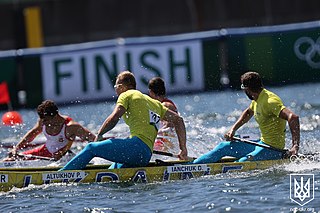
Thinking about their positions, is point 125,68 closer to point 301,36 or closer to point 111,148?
point 301,36

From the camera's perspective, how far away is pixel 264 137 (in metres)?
13.9

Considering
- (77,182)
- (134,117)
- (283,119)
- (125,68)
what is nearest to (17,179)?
(77,182)

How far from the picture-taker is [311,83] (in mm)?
26156

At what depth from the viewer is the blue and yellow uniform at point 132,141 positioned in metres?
13.1

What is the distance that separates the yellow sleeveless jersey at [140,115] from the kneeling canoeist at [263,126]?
3.34 feet

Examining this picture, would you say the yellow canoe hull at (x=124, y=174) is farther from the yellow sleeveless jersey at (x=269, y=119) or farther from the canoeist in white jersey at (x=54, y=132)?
the canoeist in white jersey at (x=54, y=132)

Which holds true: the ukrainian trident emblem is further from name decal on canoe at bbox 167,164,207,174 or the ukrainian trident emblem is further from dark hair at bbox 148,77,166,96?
dark hair at bbox 148,77,166,96

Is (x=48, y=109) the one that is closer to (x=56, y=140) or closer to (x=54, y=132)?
(x=54, y=132)

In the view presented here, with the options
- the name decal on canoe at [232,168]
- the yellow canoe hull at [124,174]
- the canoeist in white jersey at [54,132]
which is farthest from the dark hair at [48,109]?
the name decal on canoe at [232,168]

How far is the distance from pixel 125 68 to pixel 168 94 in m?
1.36

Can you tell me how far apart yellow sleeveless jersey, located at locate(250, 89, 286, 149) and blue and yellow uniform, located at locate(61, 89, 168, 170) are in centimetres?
149

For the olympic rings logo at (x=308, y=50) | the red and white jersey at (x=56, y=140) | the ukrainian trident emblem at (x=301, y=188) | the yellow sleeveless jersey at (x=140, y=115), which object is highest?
the olympic rings logo at (x=308, y=50)

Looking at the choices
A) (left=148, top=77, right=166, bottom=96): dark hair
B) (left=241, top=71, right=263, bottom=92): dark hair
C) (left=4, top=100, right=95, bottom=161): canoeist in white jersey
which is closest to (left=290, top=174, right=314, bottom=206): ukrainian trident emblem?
(left=241, top=71, right=263, bottom=92): dark hair

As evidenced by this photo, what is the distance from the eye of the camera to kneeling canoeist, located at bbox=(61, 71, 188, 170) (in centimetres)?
1312
